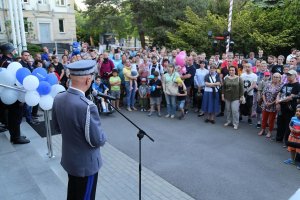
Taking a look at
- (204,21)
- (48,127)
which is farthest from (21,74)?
(204,21)

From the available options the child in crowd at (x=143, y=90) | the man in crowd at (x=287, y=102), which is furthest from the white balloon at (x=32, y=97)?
the man in crowd at (x=287, y=102)

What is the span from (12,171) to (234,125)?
5611 millimetres

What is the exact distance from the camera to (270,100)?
22.5ft

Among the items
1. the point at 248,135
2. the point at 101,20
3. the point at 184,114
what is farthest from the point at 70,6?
the point at 248,135

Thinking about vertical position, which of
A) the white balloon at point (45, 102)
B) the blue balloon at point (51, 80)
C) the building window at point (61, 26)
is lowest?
the white balloon at point (45, 102)

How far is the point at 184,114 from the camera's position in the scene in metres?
9.20

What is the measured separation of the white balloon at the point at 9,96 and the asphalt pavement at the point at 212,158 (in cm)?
247

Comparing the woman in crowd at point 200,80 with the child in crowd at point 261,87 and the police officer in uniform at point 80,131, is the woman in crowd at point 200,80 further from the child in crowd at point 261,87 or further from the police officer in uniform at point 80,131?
the police officer in uniform at point 80,131

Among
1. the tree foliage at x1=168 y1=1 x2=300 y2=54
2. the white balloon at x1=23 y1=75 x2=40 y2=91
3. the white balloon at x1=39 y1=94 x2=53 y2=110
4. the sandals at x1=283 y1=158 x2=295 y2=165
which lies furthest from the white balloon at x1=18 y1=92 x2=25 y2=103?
the tree foliage at x1=168 y1=1 x2=300 y2=54

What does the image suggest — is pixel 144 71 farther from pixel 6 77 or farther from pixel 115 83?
pixel 6 77

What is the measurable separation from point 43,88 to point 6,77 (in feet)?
2.22

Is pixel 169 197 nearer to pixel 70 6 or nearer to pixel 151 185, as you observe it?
pixel 151 185

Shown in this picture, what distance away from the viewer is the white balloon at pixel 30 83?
482cm

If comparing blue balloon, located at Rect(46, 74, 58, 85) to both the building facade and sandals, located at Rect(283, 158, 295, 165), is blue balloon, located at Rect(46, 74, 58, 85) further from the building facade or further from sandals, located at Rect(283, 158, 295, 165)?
the building facade
